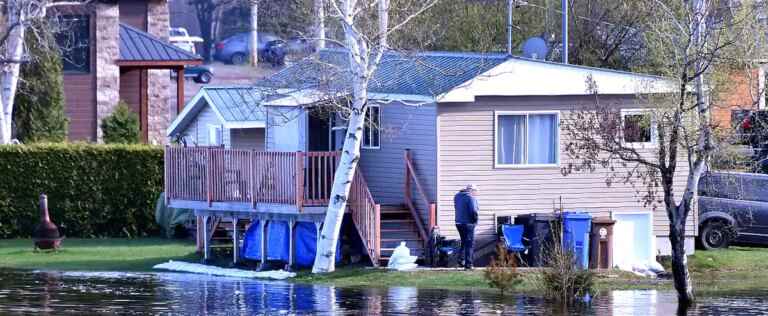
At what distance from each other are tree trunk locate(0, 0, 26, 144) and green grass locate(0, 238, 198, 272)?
4.90 m

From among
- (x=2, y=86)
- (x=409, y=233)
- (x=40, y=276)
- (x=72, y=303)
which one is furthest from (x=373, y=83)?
(x=2, y=86)

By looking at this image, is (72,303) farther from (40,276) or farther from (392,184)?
(392,184)

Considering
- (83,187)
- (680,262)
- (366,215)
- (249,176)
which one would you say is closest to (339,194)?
(366,215)

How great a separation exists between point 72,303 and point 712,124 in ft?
32.1

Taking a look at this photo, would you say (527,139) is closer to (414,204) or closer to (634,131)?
(634,131)

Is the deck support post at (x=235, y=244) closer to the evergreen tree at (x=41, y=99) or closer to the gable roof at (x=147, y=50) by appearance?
the evergreen tree at (x=41, y=99)

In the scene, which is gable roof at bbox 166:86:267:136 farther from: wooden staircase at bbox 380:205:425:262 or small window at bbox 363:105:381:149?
wooden staircase at bbox 380:205:425:262

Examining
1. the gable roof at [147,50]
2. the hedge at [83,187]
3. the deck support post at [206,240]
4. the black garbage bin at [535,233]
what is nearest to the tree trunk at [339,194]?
the black garbage bin at [535,233]

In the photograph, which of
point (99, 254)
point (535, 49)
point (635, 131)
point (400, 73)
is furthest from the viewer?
point (99, 254)

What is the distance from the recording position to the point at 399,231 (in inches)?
1143

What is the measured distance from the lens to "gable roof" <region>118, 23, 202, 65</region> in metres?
48.4

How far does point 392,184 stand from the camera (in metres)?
29.9

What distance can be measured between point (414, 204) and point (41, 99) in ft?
58.5

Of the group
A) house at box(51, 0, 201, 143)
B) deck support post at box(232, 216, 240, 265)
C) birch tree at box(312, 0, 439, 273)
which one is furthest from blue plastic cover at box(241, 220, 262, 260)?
house at box(51, 0, 201, 143)
